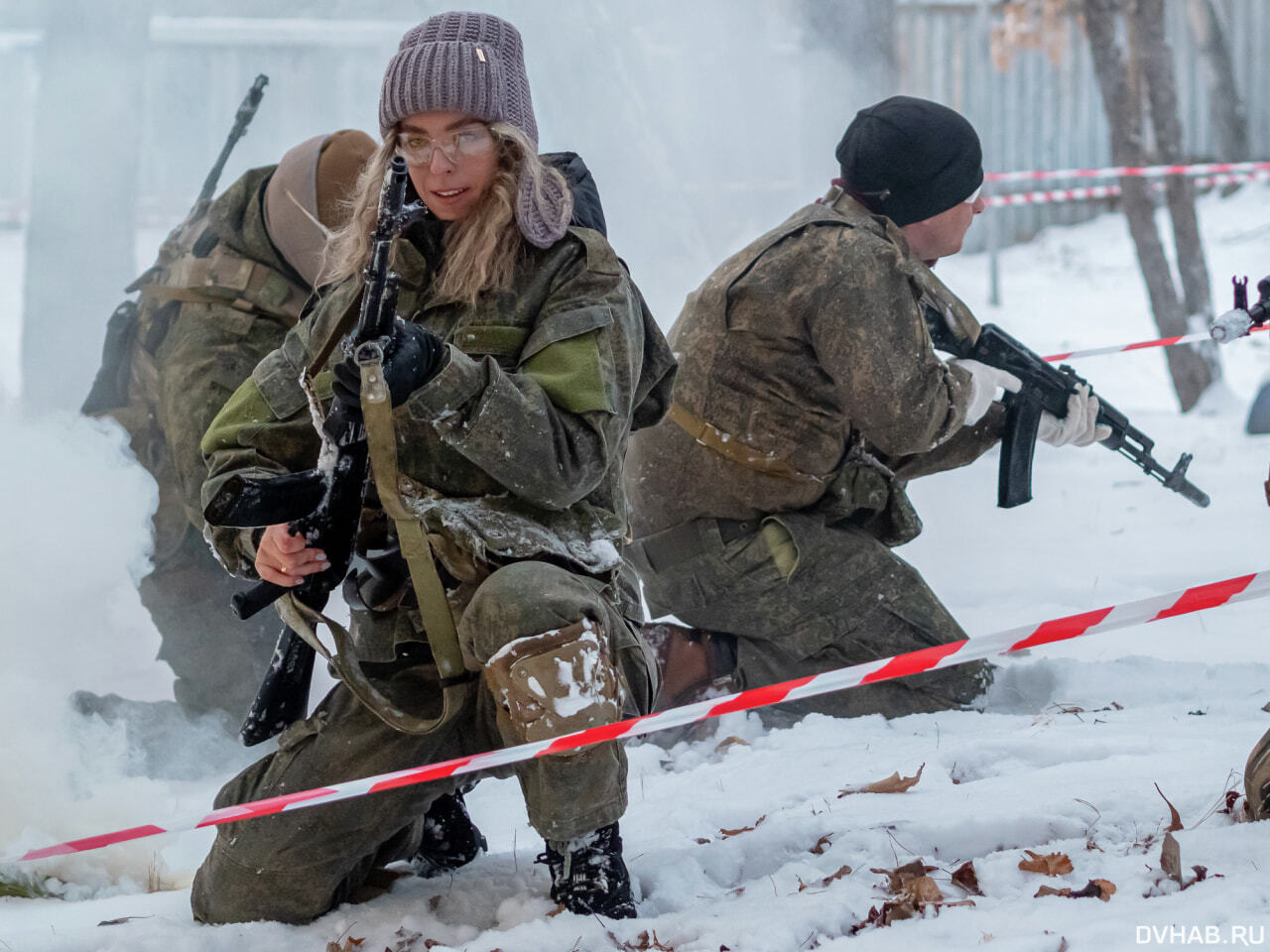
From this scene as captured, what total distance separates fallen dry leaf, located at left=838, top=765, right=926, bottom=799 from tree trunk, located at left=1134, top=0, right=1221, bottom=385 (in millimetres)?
5755

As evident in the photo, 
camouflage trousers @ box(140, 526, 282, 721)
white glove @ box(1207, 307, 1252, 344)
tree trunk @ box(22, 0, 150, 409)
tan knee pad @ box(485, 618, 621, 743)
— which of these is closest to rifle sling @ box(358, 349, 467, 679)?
tan knee pad @ box(485, 618, 621, 743)

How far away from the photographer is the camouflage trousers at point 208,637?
11.6 ft

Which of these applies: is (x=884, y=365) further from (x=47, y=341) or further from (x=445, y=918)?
(x=47, y=341)

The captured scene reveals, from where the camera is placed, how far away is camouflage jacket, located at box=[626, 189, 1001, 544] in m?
3.04

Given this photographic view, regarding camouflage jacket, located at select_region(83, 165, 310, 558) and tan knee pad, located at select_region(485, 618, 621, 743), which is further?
camouflage jacket, located at select_region(83, 165, 310, 558)

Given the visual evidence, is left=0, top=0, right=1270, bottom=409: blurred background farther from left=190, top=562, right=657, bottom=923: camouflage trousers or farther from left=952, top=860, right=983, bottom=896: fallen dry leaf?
left=952, top=860, right=983, bottom=896: fallen dry leaf

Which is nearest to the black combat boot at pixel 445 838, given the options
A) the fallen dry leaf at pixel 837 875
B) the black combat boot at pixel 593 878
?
the black combat boot at pixel 593 878

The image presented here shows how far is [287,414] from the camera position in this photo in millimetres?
2193

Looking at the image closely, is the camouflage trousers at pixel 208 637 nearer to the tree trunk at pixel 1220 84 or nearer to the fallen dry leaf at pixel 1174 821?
the fallen dry leaf at pixel 1174 821

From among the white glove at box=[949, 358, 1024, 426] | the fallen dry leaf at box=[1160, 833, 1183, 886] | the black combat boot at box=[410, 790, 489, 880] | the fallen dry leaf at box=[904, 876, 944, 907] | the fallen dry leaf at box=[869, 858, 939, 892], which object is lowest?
the black combat boot at box=[410, 790, 489, 880]

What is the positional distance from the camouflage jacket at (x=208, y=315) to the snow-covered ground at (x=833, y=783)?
49 centimetres

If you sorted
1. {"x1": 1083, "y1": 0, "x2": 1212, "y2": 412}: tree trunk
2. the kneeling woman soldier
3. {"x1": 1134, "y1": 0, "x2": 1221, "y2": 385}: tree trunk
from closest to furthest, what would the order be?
the kneeling woman soldier, {"x1": 1083, "y1": 0, "x2": 1212, "y2": 412}: tree trunk, {"x1": 1134, "y1": 0, "x2": 1221, "y2": 385}: tree trunk

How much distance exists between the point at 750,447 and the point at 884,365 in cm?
38

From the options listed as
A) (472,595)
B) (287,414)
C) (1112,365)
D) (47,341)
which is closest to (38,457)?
(47,341)
